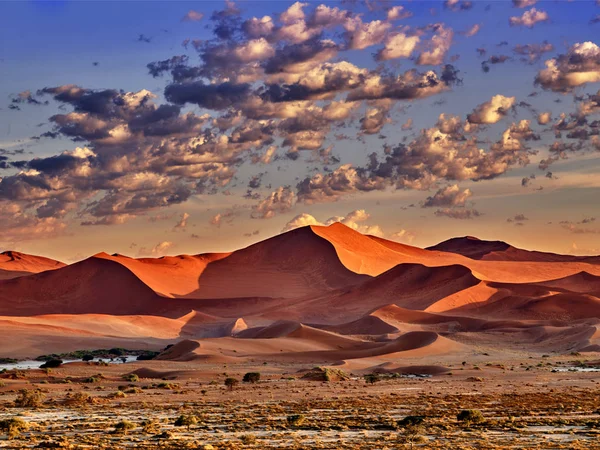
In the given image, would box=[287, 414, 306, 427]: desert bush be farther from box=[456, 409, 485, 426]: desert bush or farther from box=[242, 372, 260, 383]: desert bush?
box=[242, 372, 260, 383]: desert bush

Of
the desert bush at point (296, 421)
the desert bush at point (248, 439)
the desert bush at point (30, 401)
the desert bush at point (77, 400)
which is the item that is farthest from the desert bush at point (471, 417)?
the desert bush at point (30, 401)

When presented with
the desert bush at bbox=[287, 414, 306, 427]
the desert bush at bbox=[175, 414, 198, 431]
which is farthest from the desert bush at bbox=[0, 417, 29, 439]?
the desert bush at bbox=[287, 414, 306, 427]

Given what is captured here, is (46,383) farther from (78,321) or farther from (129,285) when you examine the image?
(129,285)

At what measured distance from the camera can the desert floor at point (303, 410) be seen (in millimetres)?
26516

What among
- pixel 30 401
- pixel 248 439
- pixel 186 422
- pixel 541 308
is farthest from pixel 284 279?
pixel 248 439

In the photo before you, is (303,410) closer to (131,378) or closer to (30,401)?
(30,401)

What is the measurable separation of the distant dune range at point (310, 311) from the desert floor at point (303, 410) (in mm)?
12236

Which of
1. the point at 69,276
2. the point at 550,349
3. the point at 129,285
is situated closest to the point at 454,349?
the point at 550,349

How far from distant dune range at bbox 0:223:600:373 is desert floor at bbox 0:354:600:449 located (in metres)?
12.2

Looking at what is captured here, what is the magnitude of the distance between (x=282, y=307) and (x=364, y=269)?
37.8 m

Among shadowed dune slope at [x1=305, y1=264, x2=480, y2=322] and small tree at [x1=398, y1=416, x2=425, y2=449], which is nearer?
small tree at [x1=398, y1=416, x2=425, y2=449]

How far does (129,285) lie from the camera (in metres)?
180

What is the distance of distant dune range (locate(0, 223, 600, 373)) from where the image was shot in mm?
86750

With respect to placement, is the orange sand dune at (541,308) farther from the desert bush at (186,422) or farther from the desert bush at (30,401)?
the desert bush at (186,422)
